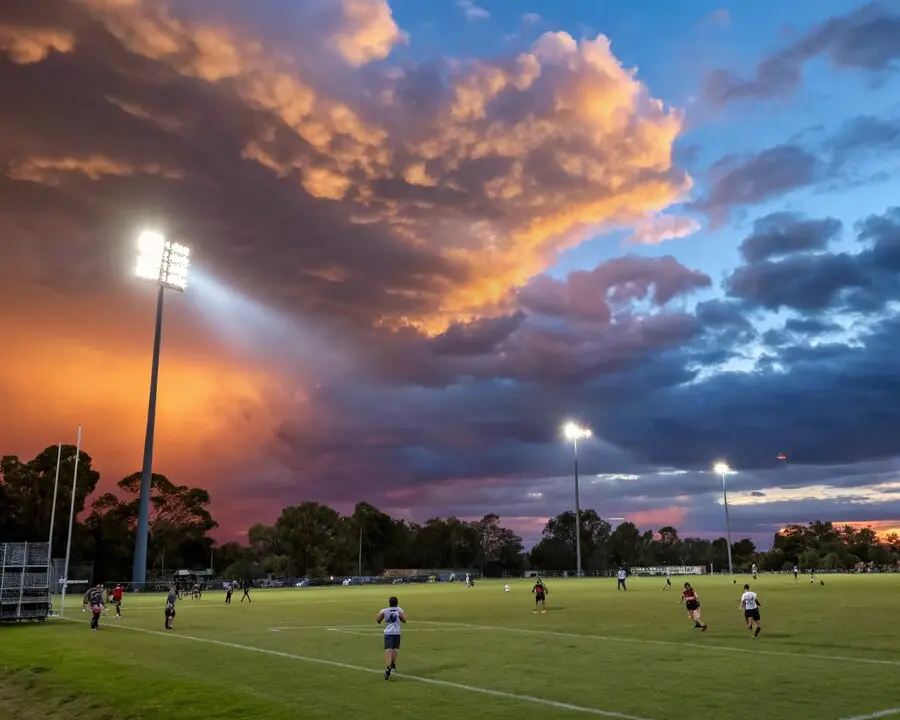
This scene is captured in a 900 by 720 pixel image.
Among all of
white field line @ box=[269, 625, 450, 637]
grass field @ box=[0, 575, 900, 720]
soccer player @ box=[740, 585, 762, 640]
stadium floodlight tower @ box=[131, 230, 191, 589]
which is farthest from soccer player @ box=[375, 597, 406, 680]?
stadium floodlight tower @ box=[131, 230, 191, 589]

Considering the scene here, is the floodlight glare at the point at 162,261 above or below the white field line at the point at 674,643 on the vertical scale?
above

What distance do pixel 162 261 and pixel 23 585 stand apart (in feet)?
158

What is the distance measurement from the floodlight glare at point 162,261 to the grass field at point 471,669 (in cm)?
4916

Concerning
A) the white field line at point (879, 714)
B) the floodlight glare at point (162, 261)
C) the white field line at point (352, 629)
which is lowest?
the white field line at point (352, 629)

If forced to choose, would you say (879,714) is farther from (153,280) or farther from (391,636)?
(153,280)

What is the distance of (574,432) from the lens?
113750 mm

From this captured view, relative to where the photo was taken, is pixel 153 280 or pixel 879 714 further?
pixel 153 280

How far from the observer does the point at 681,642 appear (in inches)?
1049

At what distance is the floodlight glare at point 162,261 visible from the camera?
79688 millimetres

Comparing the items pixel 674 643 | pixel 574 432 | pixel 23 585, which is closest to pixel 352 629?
pixel 674 643

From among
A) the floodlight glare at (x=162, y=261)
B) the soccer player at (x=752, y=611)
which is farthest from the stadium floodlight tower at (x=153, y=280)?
the soccer player at (x=752, y=611)

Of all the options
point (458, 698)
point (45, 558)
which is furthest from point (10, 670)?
point (45, 558)

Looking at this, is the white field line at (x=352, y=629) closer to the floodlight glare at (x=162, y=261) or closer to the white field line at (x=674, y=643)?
the white field line at (x=674, y=643)

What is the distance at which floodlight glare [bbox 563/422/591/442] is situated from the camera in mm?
113500
